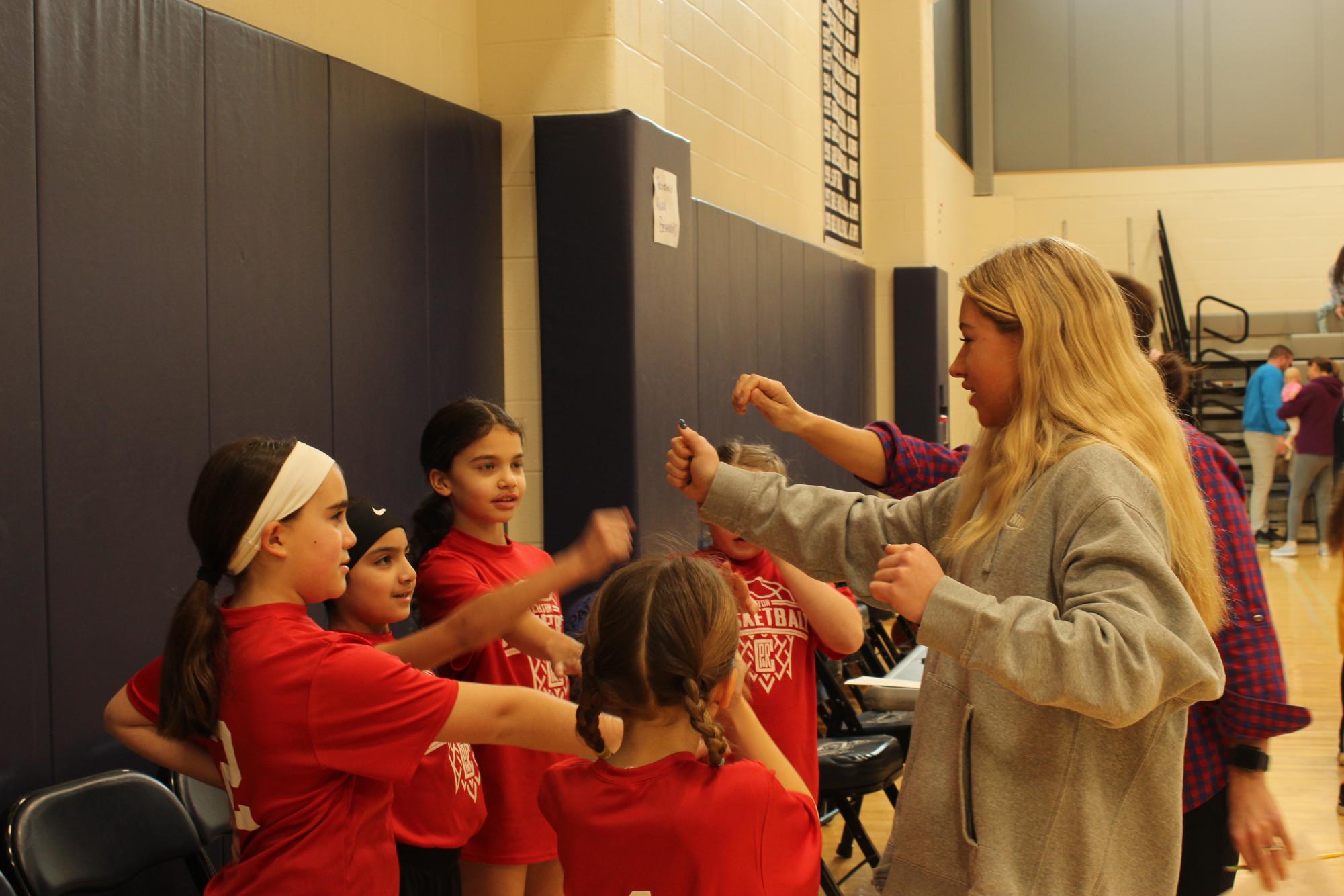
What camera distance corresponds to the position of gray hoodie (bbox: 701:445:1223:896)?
1.41 meters

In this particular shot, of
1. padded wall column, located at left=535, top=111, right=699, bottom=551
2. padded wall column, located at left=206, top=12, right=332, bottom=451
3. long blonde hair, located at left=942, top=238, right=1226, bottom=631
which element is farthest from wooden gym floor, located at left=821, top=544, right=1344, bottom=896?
padded wall column, located at left=206, top=12, right=332, bottom=451

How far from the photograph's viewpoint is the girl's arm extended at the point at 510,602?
1.97 metres

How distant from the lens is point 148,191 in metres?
2.53

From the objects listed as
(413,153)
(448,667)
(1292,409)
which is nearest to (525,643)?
(448,667)

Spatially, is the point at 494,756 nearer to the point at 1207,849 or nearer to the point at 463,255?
the point at 1207,849

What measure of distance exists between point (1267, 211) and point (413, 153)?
39.9ft

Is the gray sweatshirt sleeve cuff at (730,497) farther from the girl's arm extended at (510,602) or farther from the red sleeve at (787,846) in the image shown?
the red sleeve at (787,846)

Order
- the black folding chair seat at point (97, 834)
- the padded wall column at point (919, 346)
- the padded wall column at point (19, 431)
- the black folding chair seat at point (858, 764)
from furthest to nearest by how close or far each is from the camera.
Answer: the padded wall column at point (919, 346)
the black folding chair seat at point (858, 764)
the padded wall column at point (19, 431)
the black folding chair seat at point (97, 834)

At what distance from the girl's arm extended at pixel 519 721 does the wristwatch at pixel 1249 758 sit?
95 cm

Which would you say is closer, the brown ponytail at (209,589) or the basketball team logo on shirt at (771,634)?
the brown ponytail at (209,589)

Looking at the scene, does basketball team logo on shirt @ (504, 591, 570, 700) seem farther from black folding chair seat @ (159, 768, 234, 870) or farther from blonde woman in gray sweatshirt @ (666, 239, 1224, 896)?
blonde woman in gray sweatshirt @ (666, 239, 1224, 896)

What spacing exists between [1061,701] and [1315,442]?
9.56 meters

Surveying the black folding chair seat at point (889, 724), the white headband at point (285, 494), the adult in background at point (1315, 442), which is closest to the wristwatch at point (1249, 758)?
the white headband at point (285, 494)

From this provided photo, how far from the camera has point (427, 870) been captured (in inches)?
90.9
